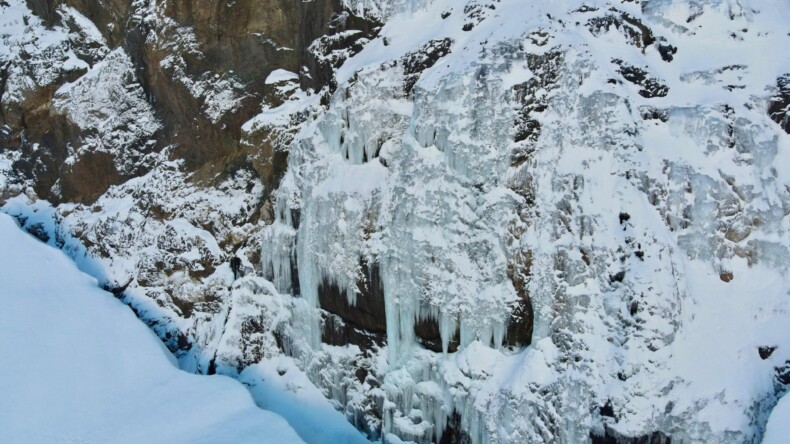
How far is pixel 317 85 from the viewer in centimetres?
1431

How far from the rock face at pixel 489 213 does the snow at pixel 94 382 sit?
190cm

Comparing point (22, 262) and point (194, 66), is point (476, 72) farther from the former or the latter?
point (22, 262)

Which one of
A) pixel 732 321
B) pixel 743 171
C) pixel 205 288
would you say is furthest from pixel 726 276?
pixel 205 288

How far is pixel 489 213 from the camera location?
11.1 metres

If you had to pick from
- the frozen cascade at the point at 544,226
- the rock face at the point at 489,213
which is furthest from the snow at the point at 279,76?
the frozen cascade at the point at 544,226

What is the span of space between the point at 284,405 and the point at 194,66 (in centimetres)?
820

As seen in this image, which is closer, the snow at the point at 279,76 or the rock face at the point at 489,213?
the rock face at the point at 489,213

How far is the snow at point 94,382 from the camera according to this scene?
10852 millimetres

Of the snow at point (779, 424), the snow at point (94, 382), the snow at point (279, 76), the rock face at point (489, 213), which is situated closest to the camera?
the snow at point (779, 424)

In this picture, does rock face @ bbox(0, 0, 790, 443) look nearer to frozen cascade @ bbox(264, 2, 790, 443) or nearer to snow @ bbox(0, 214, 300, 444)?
frozen cascade @ bbox(264, 2, 790, 443)

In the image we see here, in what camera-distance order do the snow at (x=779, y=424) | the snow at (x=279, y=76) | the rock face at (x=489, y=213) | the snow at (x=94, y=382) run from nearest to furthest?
the snow at (x=779, y=424) → the rock face at (x=489, y=213) → the snow at (x=94, y=382) → the snow at (x=279, y=76)

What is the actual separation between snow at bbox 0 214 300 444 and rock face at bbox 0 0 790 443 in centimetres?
190

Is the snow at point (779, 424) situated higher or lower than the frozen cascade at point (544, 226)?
lower

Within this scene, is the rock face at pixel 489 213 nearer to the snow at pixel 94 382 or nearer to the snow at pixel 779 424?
the snow at pixel 779 424
